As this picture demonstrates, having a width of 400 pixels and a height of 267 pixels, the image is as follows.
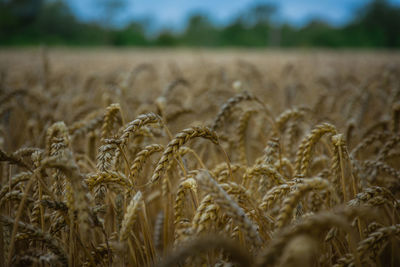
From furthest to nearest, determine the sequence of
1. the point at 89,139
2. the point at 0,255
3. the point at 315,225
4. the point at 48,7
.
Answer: the point at 48,7, the point at 89,139, the point at 0,255, the point at 315,225

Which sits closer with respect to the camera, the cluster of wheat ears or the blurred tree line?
the cluster of wheat ears

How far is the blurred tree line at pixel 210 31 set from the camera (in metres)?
37.2

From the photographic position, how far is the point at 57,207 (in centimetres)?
90

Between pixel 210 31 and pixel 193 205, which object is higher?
pixel 210 31

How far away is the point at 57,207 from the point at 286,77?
4.80 m

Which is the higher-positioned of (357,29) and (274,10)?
(274,10)

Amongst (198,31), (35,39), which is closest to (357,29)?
(198,31)

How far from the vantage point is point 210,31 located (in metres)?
48.2

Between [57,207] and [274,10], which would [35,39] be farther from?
[57,207]

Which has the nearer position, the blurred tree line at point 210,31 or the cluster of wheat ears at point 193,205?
the cluster of wheat ears at point 193,205

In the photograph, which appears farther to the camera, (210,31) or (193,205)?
(210,31)

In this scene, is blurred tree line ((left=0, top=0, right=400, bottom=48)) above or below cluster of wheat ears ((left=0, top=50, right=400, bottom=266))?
above

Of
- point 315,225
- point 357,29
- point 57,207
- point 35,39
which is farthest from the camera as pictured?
point 357,29

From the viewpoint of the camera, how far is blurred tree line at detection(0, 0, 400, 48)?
3725 cm
